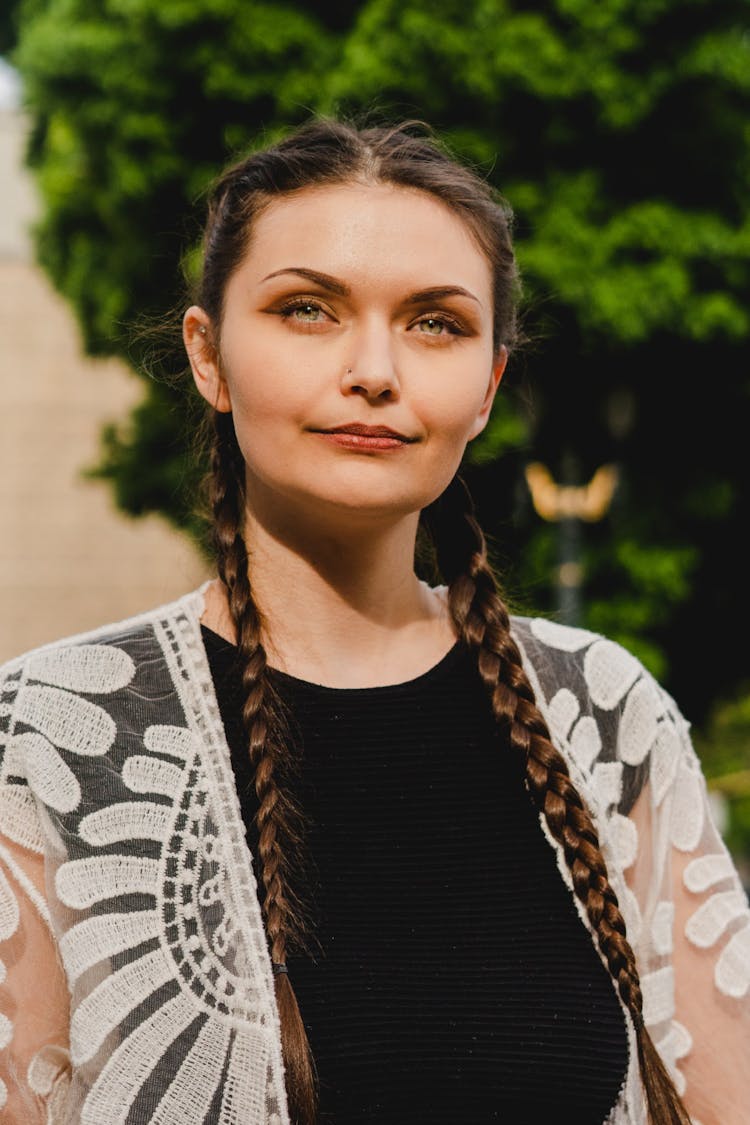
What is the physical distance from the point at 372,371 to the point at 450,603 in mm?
516

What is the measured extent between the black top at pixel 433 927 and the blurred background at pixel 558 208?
18.9 ft

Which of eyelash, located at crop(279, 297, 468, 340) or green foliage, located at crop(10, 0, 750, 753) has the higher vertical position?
green foliage, located at crop(10, 0, 750, 753)

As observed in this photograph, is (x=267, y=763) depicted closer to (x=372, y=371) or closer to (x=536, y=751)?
(x=536, y=751)

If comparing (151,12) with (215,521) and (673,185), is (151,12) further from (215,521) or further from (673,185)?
(215,521)

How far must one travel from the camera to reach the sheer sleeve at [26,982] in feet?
5.77

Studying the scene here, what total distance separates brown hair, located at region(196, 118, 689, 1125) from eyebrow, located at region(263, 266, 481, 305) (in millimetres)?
136

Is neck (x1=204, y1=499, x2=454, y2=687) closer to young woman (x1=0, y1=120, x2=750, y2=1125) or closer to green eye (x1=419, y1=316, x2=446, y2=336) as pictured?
young woman (x1=0, y1=120, x2=750, y2=1125)

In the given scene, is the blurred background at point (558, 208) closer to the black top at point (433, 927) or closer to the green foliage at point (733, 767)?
the green foliage at point (733, 767)

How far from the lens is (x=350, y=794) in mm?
1939

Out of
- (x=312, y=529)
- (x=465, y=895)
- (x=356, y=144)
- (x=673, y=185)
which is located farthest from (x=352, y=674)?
(x=673, y=185)

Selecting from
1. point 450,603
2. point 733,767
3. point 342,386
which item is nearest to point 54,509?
point 733,767

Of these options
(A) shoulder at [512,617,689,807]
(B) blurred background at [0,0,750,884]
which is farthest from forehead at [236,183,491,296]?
(B) blurred background at [0,0,750,884]

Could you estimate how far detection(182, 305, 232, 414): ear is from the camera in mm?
2041

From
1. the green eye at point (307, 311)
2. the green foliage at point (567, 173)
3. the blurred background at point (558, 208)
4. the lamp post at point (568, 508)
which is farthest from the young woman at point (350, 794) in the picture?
the lamp post at point (568, 508)
